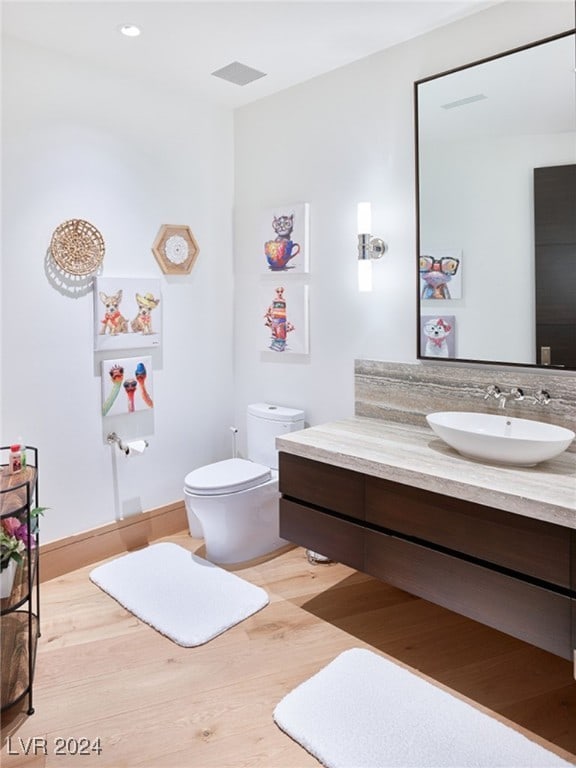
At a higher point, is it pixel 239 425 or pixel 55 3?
pixel 55 3

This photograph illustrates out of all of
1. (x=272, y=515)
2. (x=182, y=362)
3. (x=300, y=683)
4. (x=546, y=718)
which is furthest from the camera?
(x=182, y=362)

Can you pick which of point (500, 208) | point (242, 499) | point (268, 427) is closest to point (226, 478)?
point (242, 499)

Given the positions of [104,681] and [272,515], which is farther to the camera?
[272,515]

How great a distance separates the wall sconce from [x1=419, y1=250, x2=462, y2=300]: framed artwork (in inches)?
10.0

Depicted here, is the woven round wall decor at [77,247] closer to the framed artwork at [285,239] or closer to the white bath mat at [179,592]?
the framed artwork at [285,239]

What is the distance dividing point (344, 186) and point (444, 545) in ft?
6.19

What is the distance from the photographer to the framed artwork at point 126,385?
9.75 feet

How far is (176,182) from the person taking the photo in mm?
3223

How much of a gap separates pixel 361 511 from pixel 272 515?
3.17ft

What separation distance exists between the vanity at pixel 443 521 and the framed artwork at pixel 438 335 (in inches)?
15.2

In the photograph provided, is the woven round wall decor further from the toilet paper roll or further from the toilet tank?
the toilet tank

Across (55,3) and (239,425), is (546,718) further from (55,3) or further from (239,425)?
(55,3)

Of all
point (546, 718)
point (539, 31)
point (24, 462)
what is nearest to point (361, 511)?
point (546, 718)

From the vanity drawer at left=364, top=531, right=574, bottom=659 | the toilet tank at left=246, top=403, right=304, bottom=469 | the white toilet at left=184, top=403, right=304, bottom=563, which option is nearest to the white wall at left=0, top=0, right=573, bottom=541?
the toilet tank at left=246, top=403, right=304, bottom=469
